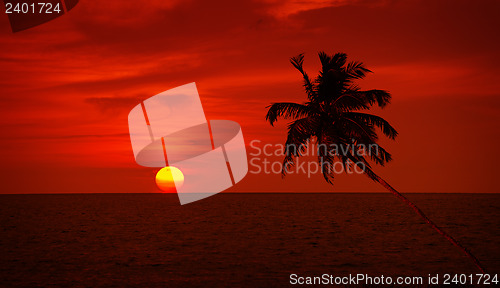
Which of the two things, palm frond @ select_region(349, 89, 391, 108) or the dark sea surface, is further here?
the dark sea surface

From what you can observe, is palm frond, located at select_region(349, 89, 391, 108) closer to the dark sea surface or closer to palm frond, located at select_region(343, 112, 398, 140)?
palm frond, located at select_region(343, 112, 398, 140)

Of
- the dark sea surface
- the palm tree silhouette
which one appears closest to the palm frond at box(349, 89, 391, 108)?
the palm tree silhouette

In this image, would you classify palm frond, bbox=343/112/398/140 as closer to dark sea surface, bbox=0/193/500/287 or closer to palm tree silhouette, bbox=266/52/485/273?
palm tree silhouette, bbox=266/52/485/273

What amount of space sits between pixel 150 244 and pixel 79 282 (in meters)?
21.9

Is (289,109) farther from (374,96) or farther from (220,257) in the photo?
(220,257)

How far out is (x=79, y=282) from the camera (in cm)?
3042

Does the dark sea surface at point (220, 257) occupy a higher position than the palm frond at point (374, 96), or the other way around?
the palm frond at point (374, 96)

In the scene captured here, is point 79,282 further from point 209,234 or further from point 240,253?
point 209,234

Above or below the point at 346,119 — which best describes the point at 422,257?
below

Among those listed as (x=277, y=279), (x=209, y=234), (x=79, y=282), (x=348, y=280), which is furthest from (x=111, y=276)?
(x=209, y=234)

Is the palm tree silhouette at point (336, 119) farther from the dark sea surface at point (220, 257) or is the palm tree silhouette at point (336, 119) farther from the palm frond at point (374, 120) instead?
the dark sea surface at point (220, 257)

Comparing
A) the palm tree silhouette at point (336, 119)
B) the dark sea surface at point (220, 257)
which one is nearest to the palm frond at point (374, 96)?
the palm tree silhouette at point (336, 119)

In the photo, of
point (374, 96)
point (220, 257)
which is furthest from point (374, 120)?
point (220, 257)

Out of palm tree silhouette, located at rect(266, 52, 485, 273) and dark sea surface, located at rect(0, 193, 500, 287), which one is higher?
palm tree silhouette, located at rect(266, 52, 485, 273)
